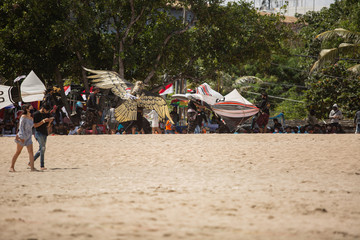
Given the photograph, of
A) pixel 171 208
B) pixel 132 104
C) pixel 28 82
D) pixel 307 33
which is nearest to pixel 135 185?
pixel 171 208

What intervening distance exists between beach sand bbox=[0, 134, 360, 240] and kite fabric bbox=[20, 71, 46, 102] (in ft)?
6.83

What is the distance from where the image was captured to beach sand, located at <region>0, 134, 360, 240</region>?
5242 millimetres

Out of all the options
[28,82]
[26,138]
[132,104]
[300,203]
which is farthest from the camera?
[28,82]

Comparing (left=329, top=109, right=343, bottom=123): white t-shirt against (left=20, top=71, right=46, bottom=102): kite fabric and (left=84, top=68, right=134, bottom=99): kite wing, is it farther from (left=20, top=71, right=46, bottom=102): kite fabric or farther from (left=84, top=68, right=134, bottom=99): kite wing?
(left=20, top=71, right=46, bottom=102): kite fabric

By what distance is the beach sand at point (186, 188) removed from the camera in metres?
5.24

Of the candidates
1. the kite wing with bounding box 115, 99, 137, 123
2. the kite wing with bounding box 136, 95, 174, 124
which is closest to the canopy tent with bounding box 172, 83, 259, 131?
the kite wing with bounding box 136, 95, 174, 124

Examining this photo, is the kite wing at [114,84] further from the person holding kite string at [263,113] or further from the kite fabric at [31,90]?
the person holding kite string at [263,113]

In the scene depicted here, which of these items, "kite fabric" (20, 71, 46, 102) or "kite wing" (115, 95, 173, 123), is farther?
"kite fabric" (20, 71, 46, 102)

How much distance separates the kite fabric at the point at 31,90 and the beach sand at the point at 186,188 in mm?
2082

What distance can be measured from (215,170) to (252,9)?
16.8 m

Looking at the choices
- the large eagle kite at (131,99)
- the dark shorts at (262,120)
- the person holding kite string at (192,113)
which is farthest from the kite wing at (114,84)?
the dark shorts at (262,120)

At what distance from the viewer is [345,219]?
233 inches

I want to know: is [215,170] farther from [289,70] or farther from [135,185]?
[289,70]

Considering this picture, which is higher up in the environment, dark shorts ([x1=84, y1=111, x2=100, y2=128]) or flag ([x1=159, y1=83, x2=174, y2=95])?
flag ([x1=159, y1=83, x2=174, y2=95])
